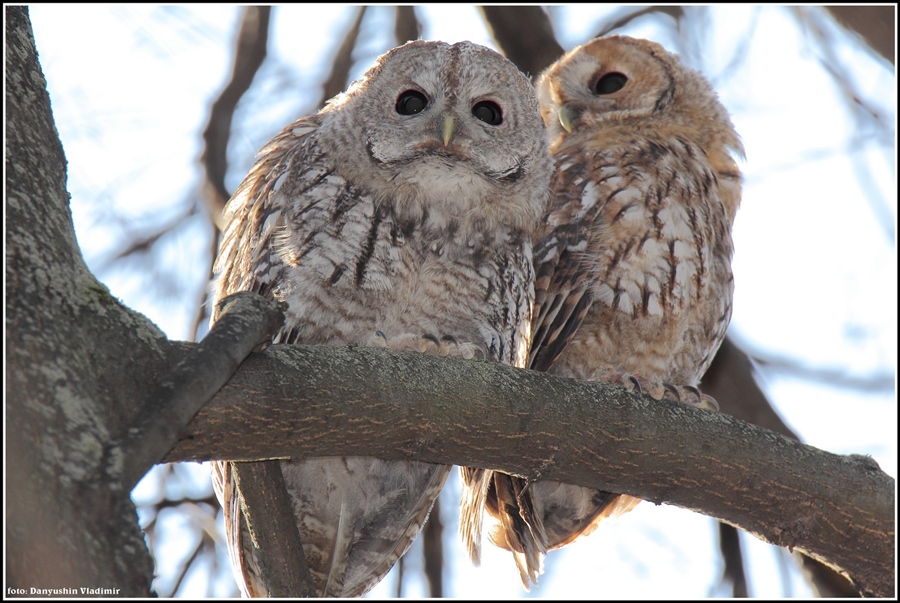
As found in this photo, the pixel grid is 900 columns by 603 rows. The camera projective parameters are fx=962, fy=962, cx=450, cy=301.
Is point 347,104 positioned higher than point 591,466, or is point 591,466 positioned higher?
point 347,104

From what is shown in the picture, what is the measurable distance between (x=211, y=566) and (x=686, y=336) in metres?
2.39

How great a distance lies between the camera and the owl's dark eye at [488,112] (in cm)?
329

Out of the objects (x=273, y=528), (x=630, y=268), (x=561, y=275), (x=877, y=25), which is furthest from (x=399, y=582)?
(x=877, y=25)

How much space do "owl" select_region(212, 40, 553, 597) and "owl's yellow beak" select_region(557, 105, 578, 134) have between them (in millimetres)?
765

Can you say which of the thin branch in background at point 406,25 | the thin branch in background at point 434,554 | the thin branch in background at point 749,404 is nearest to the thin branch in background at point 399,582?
the thin branch in background at point 434,554

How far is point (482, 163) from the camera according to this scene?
3211 mm

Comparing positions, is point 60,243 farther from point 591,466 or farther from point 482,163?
point 482,163

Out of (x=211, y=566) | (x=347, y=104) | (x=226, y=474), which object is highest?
(x=347, y=104)

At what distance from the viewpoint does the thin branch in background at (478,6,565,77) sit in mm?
4406

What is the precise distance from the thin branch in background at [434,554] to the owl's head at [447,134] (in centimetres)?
140

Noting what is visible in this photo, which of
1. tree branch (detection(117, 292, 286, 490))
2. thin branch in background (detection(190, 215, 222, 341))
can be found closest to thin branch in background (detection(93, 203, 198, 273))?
thin branch in background (detection(190, 215, 222, 341))

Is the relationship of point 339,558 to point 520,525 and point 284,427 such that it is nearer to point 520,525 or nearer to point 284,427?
point 520,525

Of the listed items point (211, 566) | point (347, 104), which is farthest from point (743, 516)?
point (211, 566)

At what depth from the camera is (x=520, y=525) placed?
3.49m
